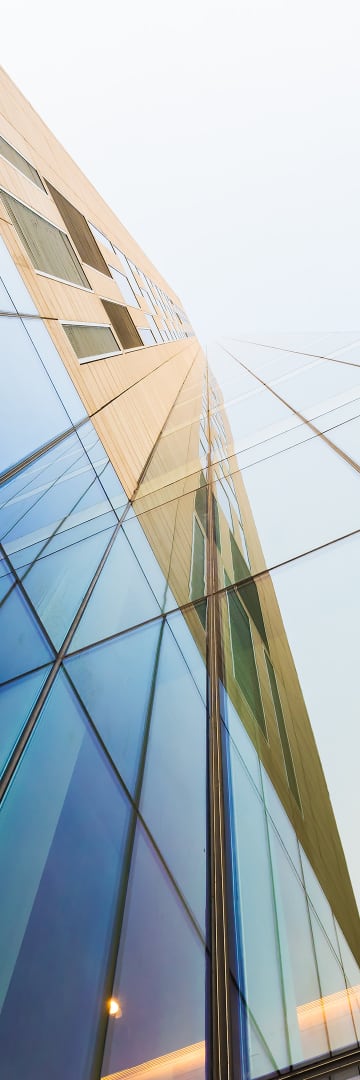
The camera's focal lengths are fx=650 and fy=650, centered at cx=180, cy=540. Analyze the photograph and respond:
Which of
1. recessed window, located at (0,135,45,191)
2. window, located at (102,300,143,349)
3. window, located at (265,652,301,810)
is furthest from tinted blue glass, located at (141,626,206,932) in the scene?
window, located at (102,300,143,349)

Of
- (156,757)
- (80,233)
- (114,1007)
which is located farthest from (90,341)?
(114,1007)

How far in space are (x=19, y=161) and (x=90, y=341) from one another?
3919mm

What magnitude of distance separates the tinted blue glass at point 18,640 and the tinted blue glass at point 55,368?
431 centimetres

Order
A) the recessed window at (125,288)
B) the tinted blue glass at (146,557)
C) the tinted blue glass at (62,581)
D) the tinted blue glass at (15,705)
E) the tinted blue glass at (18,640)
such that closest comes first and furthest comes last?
1. the tinted blue glass at (15,705)
2. the tinted blue glass at (18,640)
3. the tinted blue glass at (62,581)
4. the tinted blue glass at (146,557)
5. the recessed window at (125,288)

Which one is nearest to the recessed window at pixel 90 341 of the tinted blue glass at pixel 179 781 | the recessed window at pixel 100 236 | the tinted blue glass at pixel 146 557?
the tinted blue glass at pixel 146 557

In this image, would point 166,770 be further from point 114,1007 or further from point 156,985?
point 114,1007

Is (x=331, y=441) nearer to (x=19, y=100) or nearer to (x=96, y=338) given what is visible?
(x=96, y=338)

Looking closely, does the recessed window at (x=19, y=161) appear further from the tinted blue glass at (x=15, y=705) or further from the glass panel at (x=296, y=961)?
the glass panel at (x=296, y=961)

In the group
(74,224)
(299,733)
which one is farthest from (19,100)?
(299,733)

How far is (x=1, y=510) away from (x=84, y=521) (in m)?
1.87

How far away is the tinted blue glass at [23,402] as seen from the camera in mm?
5898

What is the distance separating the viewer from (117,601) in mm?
6039

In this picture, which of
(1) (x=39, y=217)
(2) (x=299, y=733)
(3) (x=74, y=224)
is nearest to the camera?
(2) (x=299, y=733)

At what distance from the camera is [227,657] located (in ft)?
16.9
